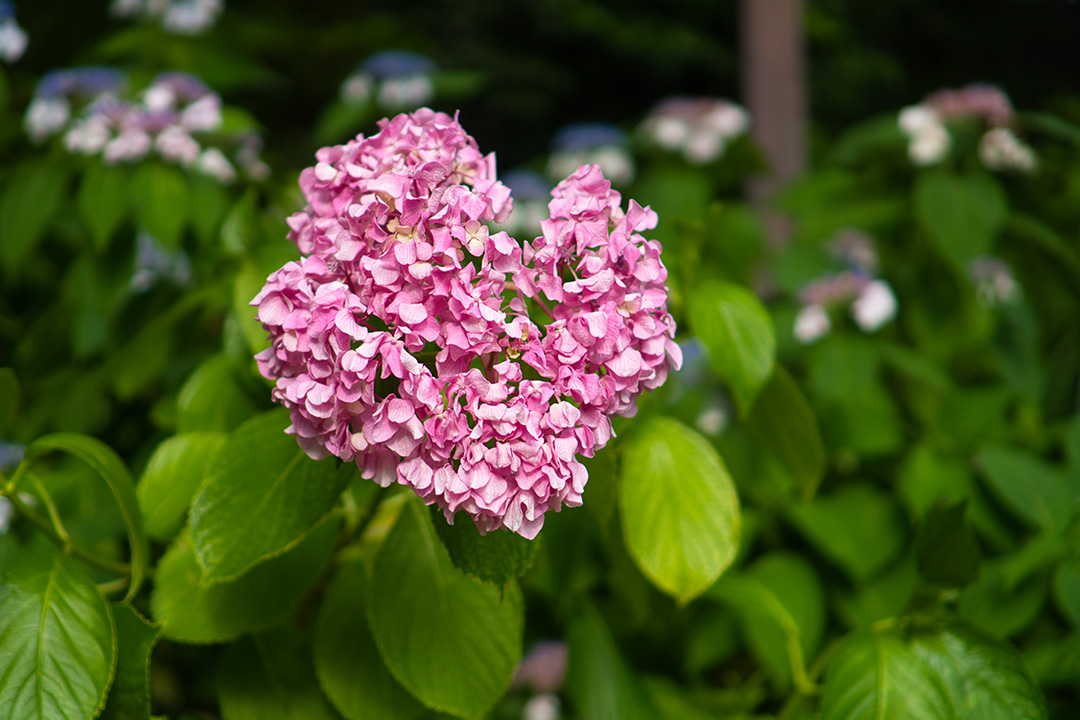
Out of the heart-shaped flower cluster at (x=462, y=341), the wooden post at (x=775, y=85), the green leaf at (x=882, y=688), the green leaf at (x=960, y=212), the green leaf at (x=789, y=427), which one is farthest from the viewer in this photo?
the wooden post at (x=775, y=85)

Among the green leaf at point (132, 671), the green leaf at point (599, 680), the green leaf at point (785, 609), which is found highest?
the green leaf at point (132, 671)

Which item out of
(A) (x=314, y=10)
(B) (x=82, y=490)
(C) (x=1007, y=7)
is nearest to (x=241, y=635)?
(B) (x=82, y=490)

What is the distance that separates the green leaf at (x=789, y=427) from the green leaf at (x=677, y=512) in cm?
10

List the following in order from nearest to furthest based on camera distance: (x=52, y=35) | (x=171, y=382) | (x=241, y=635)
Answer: (x=241, y=635), (x=171, y=382), (x=52, y=35)

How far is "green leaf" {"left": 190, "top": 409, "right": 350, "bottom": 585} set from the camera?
18.6 inches

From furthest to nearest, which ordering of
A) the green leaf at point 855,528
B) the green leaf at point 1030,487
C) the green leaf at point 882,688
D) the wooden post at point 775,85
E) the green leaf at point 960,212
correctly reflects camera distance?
the wooden post at point 775,85, the green leaf at point 960,212, the green leaf at point 855,528, the green leaf at point 1030,487, the green leaf at point 882,688

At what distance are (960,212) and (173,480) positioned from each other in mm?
1004

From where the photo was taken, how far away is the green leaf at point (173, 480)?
606 millimetres

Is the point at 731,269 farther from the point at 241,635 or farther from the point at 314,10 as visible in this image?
the point at 314,10

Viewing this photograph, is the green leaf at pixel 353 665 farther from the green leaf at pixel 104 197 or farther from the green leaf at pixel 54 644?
the green leaf at pixel 104 197

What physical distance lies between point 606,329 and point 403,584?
23 centimetres

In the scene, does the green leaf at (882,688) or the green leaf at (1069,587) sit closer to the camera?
the green leaf at (882,688)

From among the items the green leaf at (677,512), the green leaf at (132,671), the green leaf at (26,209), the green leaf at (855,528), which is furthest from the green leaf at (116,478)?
the green leaf at (855,528)

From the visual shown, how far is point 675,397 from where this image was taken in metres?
1.13
